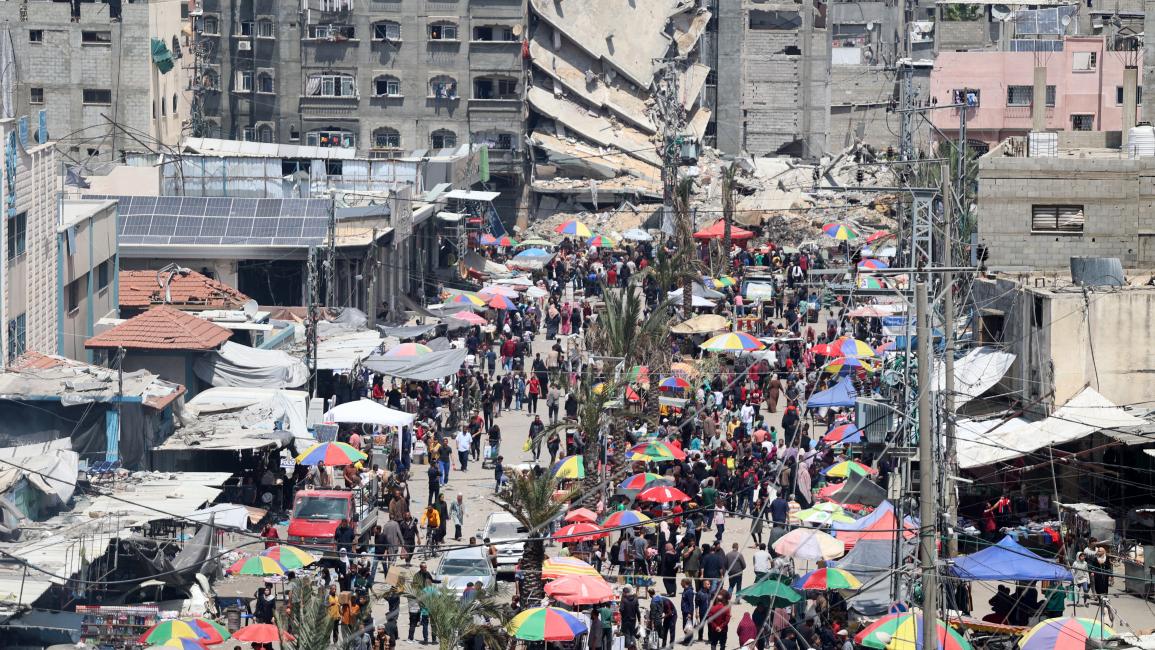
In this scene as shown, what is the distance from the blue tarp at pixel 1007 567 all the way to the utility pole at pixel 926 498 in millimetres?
2966

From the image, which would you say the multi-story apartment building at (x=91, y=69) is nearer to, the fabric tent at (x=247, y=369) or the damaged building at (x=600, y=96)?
the damaged building at (x=600, y=96)

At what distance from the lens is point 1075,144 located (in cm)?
4634

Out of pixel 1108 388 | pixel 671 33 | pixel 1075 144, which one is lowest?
pixel 1108 388

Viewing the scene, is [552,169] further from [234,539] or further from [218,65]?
[234,539]

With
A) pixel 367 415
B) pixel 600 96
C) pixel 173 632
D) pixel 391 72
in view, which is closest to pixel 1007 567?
pixel 173 632

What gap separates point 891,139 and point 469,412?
51877 mm

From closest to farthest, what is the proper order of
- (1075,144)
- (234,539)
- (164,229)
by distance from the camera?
(234,539)
(1075,144)
(164,229)

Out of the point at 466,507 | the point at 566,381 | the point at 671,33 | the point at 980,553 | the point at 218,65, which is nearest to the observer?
the point at 980,553

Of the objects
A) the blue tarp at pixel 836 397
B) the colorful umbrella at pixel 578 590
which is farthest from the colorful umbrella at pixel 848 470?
the colorful umbrella at pixel 578 590

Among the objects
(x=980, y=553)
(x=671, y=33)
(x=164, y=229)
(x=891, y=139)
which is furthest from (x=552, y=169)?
(x=980, y=553)

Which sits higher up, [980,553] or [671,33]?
[671,33]

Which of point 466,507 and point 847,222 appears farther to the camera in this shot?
point 847,222

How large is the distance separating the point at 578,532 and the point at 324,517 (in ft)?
17.2

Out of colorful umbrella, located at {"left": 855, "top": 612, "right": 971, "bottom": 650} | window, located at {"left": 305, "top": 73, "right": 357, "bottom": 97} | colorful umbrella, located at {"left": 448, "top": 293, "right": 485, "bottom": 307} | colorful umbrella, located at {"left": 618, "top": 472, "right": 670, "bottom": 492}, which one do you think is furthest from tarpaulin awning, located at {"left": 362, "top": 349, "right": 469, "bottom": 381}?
window, located at {"left": 305, "top": 73, "right": 357, "bottom": 97}
